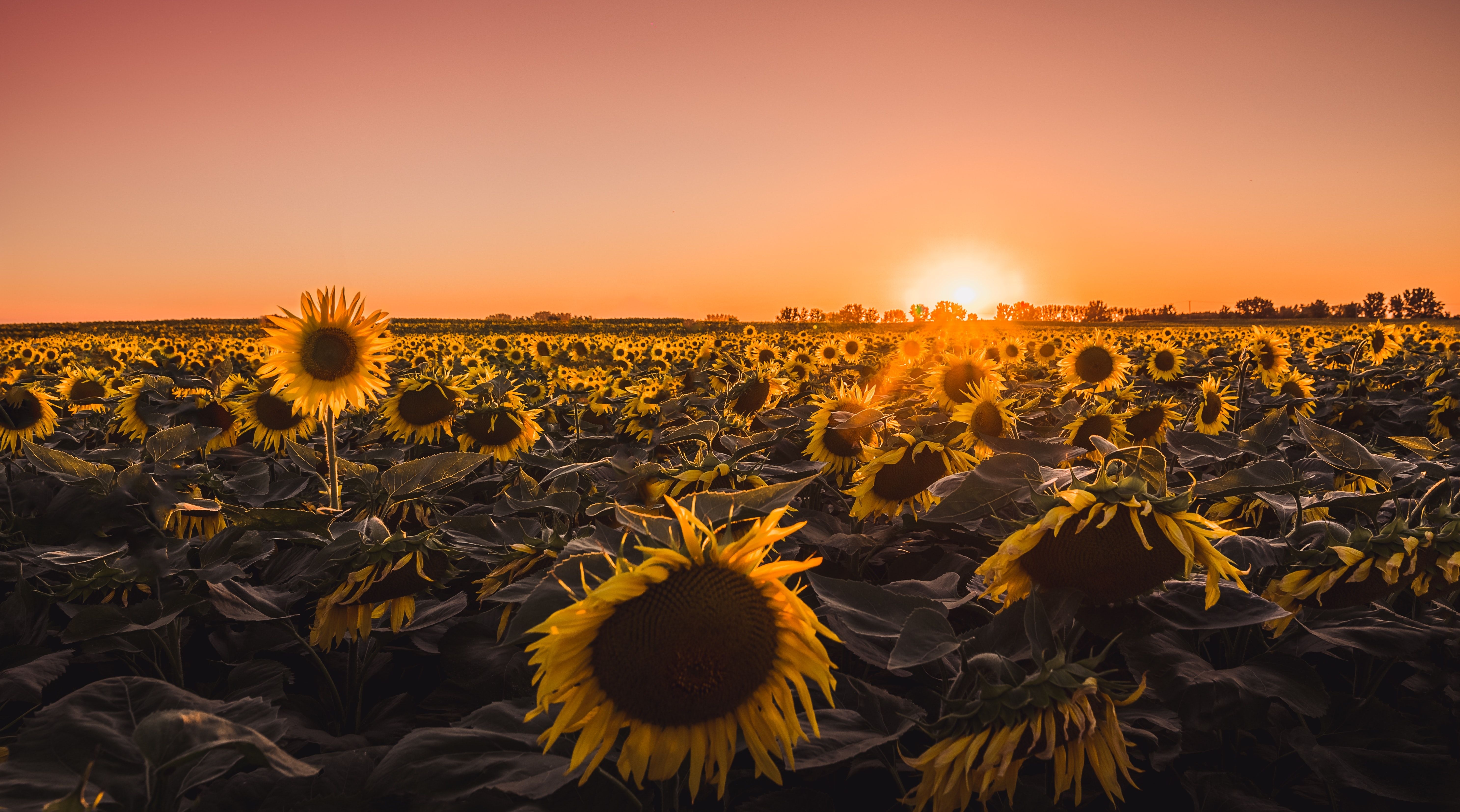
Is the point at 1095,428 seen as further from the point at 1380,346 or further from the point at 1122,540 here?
the point at 1380,346

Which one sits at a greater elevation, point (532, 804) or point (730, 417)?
point (730, 417)

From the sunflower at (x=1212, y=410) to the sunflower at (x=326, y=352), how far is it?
597 centimetres

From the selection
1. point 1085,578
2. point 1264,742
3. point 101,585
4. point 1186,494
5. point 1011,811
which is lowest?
point 1264,742

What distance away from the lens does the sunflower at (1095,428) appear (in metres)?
4.14

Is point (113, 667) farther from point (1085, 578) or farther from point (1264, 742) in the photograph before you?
point (1264, 742)

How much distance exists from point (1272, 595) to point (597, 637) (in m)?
1.86

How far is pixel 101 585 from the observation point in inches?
73.6

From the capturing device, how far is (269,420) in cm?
470

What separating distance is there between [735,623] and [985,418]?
10.3ft

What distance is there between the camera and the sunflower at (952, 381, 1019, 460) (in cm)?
379

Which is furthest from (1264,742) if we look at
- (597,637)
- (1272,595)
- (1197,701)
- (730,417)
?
(730,417)

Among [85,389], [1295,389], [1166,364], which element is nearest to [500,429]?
[85,389]

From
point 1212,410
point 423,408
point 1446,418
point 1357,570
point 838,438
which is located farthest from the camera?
point 1446,418

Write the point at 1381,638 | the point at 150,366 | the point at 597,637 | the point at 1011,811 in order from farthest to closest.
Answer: the point at 150,366 → the point at 1381,638 → the point at 1011,811 → the point at 597,637
